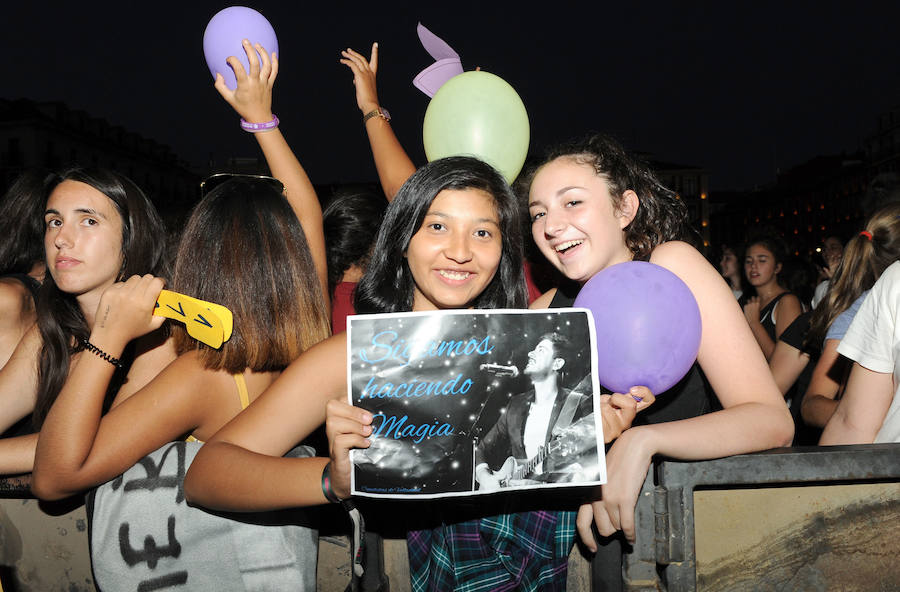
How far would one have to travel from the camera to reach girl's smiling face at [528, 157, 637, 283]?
1.95 metres

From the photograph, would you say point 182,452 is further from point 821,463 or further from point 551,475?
point 821,463

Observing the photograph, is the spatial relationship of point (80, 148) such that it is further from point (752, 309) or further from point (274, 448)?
point (274, 448)

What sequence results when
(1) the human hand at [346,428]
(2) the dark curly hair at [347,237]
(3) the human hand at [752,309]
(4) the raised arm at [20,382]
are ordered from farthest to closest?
(3) the human hand at [752,309] → (2) the dark curly hair at [347,237] → (4) the raised arm at [20,382] → (1) the human hand at [346,428]

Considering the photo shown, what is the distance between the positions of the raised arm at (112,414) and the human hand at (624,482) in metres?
1.13

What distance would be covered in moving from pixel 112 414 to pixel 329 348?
0.65 m

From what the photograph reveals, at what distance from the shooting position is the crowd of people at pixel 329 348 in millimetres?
1590

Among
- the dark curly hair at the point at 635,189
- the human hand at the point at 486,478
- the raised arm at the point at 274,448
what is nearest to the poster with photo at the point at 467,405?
the human hand at the point at 486,478

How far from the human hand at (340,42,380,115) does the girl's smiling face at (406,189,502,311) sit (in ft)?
5.55

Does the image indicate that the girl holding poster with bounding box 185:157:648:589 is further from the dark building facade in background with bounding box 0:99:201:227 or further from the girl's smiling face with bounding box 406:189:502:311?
the dark building facade in background with bounding box 0:99:201:227

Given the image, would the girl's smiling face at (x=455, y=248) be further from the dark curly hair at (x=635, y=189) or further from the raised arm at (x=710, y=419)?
the raised arm at (x=710, y=419)

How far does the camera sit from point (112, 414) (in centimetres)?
177

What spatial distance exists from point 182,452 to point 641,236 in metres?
1.56

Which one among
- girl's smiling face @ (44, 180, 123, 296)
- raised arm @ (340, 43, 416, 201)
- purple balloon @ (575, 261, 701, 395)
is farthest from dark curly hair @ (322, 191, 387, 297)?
purple balloon @ (575, 261, 701, 395)

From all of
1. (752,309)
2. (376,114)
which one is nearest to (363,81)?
(376,114)
